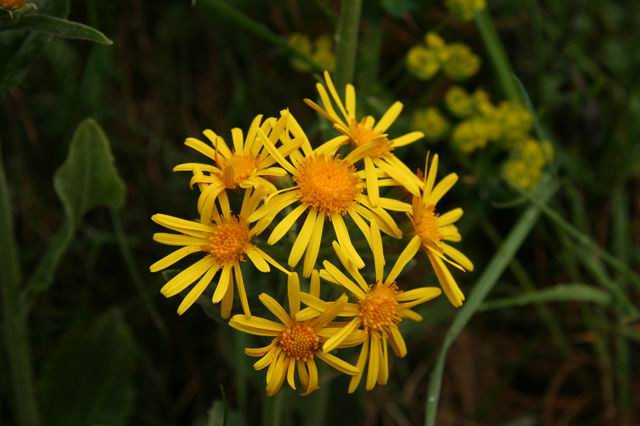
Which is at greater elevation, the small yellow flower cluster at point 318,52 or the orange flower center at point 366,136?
the small yellow flower cluster at point 318,52

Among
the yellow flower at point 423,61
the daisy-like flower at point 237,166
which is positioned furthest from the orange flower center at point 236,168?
the yellow flower at point 423,61

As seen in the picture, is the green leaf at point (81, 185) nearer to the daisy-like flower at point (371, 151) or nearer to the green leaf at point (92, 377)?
the green leaf at point (92, 377)

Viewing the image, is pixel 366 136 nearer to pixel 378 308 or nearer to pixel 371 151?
pixel 371 151

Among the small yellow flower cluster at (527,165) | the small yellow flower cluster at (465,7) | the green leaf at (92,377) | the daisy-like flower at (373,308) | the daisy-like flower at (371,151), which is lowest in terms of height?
the green leaf at (92,377)

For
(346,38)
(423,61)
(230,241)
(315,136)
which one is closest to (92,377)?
(315,136)

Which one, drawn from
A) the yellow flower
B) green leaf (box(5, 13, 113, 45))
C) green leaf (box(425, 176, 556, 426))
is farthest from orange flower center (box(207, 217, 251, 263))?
the yellow flower

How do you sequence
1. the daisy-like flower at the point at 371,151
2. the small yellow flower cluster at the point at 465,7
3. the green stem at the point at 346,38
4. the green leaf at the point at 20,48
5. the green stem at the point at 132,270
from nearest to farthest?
the daisy-like flower at the point at 371,151 < the green leaf at the point at 20,48 < the green stem at the point at 346,38 < the green stem at the point at 132,270 < the small yellow flower cluster at the point at 465,7
